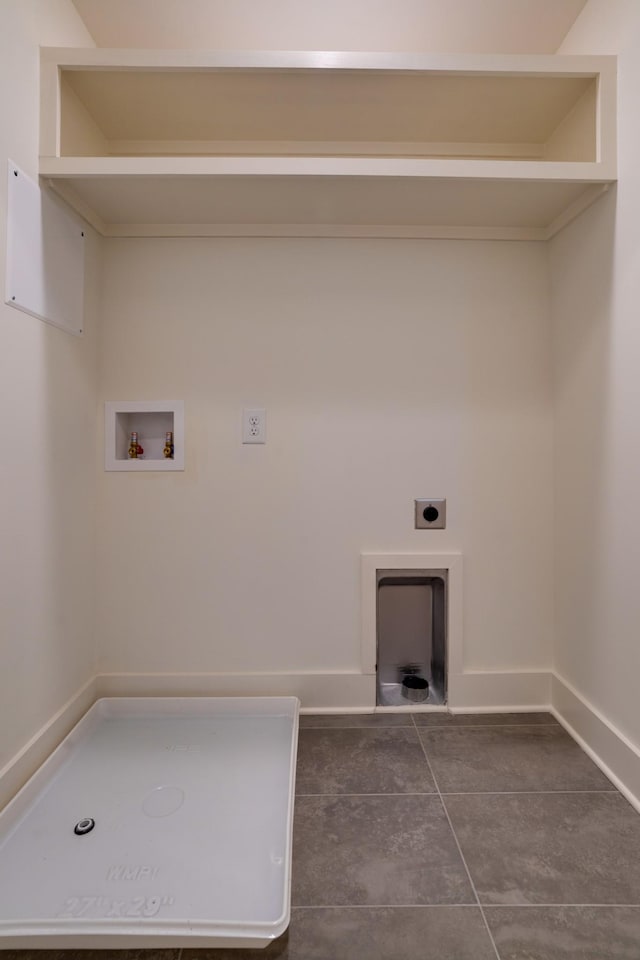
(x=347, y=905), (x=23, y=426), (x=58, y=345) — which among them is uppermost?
(x=58, y=345)

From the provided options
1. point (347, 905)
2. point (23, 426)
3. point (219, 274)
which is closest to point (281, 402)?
point (219, 274)

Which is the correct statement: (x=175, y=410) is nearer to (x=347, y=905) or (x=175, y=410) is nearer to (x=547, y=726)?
(x=347, y=905)

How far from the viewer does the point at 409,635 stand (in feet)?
5.59

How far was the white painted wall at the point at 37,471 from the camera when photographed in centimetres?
110

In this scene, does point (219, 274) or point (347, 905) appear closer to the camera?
point (347, 905)

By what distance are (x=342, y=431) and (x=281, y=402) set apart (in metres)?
0.24

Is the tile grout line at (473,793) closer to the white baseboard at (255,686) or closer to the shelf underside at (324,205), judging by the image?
the white baseboard at (255,686)

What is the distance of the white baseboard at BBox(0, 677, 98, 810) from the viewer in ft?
3.65

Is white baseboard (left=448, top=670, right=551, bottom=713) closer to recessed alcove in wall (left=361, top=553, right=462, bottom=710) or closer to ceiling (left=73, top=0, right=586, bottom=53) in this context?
recessed alcove in wall (left=361, top=553, right=462, bottom=710)

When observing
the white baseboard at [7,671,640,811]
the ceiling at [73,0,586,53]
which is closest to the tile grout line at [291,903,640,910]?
the white baseboard at [7,671,640,811]

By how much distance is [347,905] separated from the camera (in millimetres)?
887

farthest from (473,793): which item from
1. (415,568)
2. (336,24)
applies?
(336,24)

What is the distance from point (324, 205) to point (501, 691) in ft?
5.65

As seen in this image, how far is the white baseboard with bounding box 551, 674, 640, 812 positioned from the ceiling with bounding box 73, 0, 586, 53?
81.6 inches
